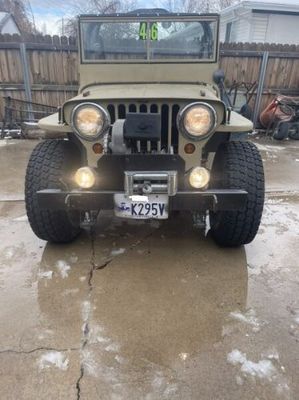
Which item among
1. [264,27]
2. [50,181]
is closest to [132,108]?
[50,181]

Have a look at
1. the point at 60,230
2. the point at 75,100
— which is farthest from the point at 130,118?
the point at 60,230

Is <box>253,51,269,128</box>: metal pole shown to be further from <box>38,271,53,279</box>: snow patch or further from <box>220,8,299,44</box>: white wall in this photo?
<box>38,271,53,279</box>: snow patch

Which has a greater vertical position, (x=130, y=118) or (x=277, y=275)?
(x=130, y=118)

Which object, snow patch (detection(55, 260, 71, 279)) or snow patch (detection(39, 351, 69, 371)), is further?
snow patch (detection(55, 260, 71, 279))

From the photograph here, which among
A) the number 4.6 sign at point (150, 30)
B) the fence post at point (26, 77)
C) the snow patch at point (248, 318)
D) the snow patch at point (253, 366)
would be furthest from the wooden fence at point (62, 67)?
the snow patch at point (253, 366)

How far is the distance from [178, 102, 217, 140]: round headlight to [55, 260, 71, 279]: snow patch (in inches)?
59.2

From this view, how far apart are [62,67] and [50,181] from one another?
6.13 meters

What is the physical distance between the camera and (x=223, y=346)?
220 cm

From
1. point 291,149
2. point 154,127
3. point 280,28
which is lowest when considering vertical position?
point 291,149

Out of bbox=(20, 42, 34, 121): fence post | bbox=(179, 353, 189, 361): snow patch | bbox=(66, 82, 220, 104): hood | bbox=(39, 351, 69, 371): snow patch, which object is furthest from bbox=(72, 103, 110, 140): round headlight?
bbox=(20, 42, 34, 121): fence post

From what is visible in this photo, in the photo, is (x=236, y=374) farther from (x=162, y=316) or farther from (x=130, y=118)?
(x=130, y=118)

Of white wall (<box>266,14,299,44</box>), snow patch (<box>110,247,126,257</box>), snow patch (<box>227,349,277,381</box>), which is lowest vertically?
snow patch (<box>110,247,126,257</box>)

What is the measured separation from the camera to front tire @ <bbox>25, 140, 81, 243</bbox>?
9.87ft

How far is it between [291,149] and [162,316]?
621 cm
